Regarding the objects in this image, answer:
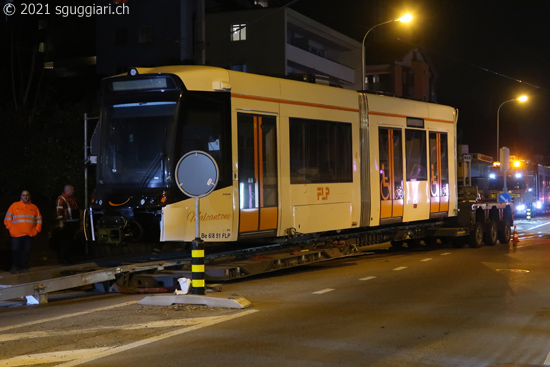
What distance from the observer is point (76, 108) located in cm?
2283

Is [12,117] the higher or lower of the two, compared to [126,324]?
higher

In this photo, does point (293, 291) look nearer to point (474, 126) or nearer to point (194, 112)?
point (194, 112)

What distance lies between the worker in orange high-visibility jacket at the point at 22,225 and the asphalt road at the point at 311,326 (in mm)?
3156

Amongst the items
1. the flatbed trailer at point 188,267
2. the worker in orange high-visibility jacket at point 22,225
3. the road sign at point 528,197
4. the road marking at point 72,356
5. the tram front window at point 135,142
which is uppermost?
the tram front window at point 135,142

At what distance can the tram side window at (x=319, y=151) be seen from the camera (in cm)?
1433

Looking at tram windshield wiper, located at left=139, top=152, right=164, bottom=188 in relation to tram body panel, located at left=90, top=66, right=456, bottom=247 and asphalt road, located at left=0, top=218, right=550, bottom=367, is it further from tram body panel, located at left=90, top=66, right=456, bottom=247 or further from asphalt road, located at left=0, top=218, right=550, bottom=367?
asphalt road, located at left=0, top=218, right=550, bottom=367

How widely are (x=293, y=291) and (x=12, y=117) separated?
553 inches

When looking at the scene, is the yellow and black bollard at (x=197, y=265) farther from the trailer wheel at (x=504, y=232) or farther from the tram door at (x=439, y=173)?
the trailer wheel at (x=504, y=232)

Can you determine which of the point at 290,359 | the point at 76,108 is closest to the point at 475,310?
the point at 290,359

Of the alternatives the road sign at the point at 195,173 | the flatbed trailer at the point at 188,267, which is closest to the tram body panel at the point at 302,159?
the flatbed trailer at the point at 188,267

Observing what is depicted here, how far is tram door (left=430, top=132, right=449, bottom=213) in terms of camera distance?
63.5 ft

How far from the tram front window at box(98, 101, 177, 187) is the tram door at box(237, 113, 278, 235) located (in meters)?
1.42

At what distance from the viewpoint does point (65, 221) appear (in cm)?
1625

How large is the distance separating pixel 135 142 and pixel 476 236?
40.8 ft
